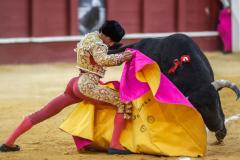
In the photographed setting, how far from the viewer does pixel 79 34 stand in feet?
43.1

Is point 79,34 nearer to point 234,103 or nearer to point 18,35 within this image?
point 18,35

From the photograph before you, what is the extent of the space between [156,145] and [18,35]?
7769 millimetres

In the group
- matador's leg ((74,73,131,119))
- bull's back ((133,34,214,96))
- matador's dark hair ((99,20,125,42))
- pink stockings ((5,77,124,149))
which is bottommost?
pink stockings ((5,77,124,149))

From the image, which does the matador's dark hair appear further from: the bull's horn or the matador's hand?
the bull's horn

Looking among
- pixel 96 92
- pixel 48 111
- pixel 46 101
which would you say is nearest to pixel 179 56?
pixel 96 92

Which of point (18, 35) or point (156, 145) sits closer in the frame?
point (156, 145)

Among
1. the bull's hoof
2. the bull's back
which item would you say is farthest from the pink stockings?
the bull's hoof

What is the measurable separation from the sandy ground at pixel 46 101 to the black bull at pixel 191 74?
31cm

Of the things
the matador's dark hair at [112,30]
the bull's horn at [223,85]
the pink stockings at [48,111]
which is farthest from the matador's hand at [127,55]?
the bull's horn at [223,85]

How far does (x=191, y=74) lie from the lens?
5316 mm

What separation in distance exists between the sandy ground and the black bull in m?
0.31

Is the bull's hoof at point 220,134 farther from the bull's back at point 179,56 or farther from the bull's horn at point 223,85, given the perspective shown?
the bull's back at point 179,56

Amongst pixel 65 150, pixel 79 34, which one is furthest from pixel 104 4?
pixel 65 150

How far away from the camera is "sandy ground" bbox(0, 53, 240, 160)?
5.34 meters
